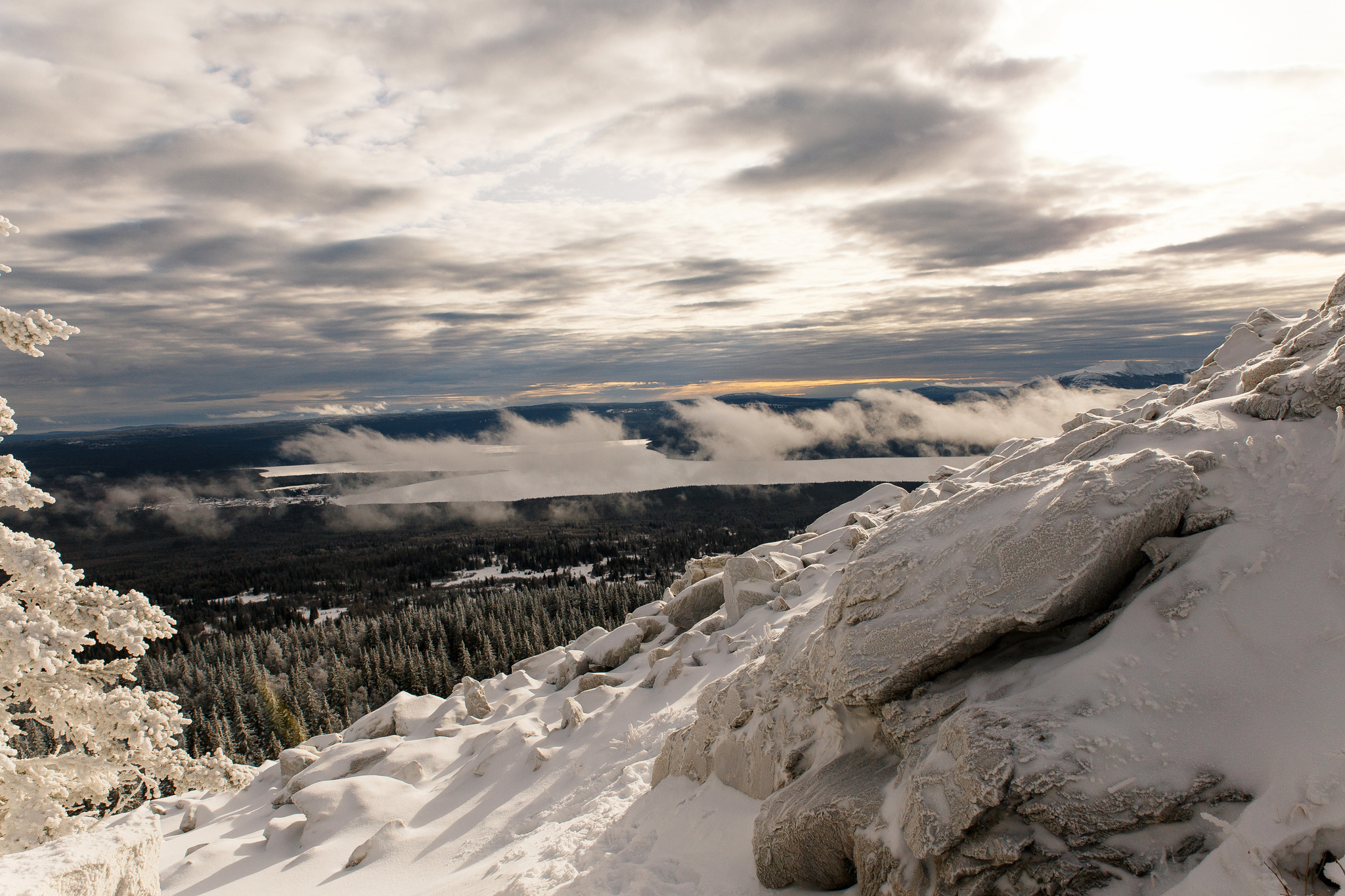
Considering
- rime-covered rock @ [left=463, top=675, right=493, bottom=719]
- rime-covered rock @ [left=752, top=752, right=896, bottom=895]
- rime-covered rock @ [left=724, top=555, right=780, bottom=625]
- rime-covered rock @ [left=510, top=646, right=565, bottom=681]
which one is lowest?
rime-covered rock @ [left=510, top=646, right=565, bottom=681]

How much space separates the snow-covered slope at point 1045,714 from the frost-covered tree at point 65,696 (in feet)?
21.4

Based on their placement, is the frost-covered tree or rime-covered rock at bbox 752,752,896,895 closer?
rime-covered rock at bbox 752,752,896,895

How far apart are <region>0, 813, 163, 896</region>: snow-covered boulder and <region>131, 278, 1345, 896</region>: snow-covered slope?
247 inches

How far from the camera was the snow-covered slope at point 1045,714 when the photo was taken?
6504mm

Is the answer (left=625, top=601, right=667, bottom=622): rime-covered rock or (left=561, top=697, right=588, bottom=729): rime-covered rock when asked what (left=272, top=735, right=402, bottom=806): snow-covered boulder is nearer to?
(left=561, top=697, right=588, bottom=729): rime-covered rock

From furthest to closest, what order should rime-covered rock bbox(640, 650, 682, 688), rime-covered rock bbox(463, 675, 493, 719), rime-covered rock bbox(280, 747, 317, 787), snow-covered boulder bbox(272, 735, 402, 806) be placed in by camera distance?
rime-covered rock bbox(463, 675, 493, 719)
rime-covered rock bbox(280, 747, 317, 787)
snow-covered boulder bbox(272, 735, 402, 806)
rime-covered rock bbox(640, 650, 682, 688)

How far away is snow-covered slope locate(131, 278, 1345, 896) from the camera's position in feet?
21.3

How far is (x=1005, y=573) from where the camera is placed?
9.08m

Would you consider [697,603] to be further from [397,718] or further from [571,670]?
[397,718]

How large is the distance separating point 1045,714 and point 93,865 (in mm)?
11239

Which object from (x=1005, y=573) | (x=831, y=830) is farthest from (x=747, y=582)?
(x=1005, y=573)

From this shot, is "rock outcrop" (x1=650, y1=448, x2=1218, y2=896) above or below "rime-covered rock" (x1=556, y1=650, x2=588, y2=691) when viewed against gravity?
above

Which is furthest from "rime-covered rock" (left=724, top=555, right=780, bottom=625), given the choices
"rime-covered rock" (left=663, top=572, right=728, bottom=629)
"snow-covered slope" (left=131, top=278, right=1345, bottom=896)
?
"snow-covered slope" (left=131, top=278, right=1345, bottom=896)

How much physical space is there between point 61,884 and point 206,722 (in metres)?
84.5
